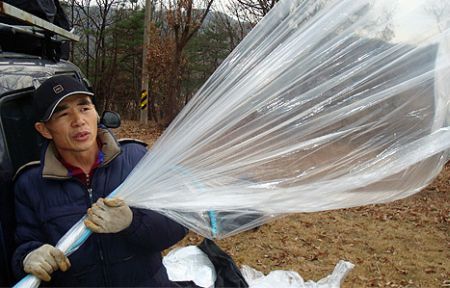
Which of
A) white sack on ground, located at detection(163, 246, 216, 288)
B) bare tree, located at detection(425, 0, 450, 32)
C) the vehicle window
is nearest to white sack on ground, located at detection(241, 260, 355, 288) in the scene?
white sack on ground, located at detection(163, 246, 216, 288)

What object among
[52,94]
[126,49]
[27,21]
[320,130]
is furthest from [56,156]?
[126,49]

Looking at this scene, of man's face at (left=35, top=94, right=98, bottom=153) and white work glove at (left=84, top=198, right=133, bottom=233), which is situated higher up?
man's face at (left=35, top=94, right=98, bottom=153)

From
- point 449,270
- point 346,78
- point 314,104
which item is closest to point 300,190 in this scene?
point 314,104

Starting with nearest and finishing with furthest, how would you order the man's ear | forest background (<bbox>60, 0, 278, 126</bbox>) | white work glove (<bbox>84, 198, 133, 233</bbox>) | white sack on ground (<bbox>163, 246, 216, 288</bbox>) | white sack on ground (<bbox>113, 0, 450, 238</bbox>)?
white work glove (<bbox>84, 198, 133, 233</bbox>), white sack on ground (<bbox>113, 0, 450, 238</bbox>), the man's ear, white sack on ground (<bbox>163, 246, 216, 288</bbox>), forest background (<bbox>60, 0, 278, 126</bbox>)

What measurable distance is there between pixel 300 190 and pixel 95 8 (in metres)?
28.8

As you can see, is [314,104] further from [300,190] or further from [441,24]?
[441,24]

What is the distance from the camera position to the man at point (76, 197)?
1.84 metres

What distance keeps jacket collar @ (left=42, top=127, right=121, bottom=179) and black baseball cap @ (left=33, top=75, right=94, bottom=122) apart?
0.15 meters

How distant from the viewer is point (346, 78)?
183 cm

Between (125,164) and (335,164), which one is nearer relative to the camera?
(335,164)

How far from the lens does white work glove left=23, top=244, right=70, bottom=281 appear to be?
1.63 meters

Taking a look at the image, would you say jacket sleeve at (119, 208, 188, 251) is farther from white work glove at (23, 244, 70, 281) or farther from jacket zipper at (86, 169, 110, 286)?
white work glove at (23, 244, 70, 281)

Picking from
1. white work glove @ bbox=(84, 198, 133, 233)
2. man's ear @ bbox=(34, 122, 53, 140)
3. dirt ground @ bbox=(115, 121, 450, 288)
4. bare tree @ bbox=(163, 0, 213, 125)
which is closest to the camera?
white work glove @ bbox=(84, 198, 133, 233)

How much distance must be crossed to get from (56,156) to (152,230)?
0.51 metres
